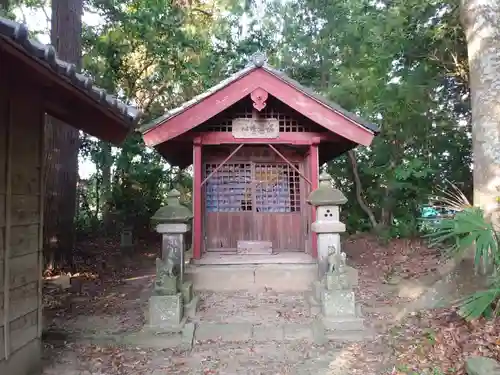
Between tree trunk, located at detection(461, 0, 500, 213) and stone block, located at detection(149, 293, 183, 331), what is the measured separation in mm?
4745

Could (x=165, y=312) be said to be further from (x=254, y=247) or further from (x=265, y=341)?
(x=254, y=247)

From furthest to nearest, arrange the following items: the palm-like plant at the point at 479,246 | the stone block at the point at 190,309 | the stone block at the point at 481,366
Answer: the stone block at the point at 190,309
the palm-like plant at the point at 479,246
the stone block at the point at 481,366

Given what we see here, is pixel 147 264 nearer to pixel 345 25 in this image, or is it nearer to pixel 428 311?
pixel 428 311

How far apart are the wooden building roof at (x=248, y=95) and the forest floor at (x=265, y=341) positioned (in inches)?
115

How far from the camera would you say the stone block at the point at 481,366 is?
3.42 m

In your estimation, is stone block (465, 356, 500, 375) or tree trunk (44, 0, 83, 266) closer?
stone block (465, 356, 500, 375)

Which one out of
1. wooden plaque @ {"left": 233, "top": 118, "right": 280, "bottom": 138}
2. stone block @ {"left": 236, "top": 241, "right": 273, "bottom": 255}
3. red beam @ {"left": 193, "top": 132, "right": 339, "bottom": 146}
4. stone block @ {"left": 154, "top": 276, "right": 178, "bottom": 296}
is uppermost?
wooden plaque @ {"left": 233, "top": 118, "right": 280, "bottom": 138}

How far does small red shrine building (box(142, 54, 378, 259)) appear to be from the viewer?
7.51m

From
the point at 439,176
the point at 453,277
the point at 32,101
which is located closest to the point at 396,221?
the point at 439,176

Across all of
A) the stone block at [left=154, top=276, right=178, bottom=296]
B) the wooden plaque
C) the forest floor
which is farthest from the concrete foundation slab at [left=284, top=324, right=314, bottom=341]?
the wooden plaque

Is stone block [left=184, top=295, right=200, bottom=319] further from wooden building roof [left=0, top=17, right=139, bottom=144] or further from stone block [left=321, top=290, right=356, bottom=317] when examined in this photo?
wooden building roof [left=0, top=17, right=139, bottom=144]

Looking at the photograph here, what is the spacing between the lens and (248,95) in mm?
7785

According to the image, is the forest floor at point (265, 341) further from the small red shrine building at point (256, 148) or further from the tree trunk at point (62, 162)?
the small red shrine building at point (256, 148)

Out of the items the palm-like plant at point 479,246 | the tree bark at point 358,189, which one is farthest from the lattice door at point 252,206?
the tree bark at point 358,189
